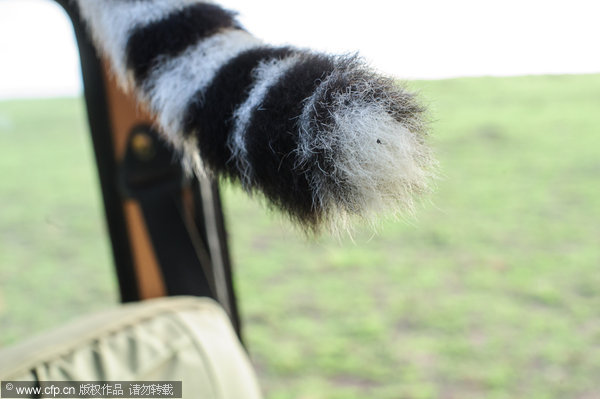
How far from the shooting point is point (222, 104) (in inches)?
22.5

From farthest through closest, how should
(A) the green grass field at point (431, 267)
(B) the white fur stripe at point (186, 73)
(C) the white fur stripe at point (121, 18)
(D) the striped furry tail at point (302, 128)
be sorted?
1. (A) the green grass field at point (431, 267)
2. (C) the white fur stripe at point (121, 18)
3. (B) the white fur stripe at point (186, 73)
4. (D) the striped furry tail at point (302, 128)

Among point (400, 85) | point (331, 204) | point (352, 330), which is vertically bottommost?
point (352, 330)

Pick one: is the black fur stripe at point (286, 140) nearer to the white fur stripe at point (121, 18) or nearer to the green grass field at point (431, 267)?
the white fur stripe at point (121, 18)

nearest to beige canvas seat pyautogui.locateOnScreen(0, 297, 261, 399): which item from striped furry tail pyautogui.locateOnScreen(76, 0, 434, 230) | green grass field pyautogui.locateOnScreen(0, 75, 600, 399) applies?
striped furry tail pyautogui.locateOnScreen(76, 0, 434, 230)

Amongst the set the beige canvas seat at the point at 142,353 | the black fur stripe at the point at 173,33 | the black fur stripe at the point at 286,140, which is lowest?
the beige canvas seat at the point at 142,353

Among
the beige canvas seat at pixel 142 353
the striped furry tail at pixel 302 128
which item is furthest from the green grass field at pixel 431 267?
the striped furry tail at pixel 302 128

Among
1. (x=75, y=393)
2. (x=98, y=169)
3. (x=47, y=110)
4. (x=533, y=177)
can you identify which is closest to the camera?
(x=75, y=393)

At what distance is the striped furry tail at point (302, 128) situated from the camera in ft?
1.52

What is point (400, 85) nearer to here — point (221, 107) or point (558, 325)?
point (221, 107)

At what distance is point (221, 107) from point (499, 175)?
2551 mm

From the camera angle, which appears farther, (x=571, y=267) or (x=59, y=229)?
(x=59, y=229)

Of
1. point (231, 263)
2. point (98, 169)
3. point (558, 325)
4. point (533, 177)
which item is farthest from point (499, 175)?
point (98, 169)

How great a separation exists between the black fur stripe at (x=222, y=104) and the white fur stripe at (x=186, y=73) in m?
0.02

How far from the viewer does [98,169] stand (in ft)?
4.40
